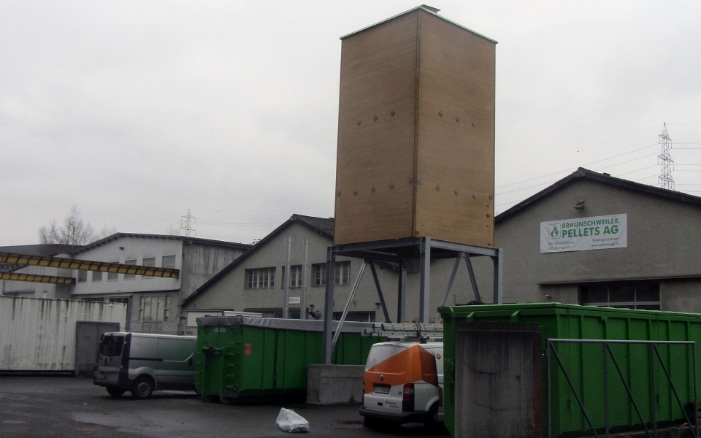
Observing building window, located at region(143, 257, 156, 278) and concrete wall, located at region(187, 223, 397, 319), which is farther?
building window, located at region(143, 257, 156, 278)

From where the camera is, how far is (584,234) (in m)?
28.3

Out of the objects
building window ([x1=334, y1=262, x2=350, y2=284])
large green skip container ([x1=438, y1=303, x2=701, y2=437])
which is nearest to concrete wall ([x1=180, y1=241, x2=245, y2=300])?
building window ([x1=334, y1=262, x2=350, y2=284])

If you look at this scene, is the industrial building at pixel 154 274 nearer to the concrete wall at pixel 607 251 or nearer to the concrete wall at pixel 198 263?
the concrete wall at pixel 198 263

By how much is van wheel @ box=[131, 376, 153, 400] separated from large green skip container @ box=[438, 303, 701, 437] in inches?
513

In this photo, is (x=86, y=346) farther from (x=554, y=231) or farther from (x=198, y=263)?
(x=554, y=231)

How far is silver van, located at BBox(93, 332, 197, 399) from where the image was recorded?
23.0 m

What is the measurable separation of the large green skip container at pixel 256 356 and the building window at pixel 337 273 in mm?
16522

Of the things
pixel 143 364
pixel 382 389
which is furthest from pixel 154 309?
pixel 382 389

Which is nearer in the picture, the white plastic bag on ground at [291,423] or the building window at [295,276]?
the white plastic bag on ground at [291,423]

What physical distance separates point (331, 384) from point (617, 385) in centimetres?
1032

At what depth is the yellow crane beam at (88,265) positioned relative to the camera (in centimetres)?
4266

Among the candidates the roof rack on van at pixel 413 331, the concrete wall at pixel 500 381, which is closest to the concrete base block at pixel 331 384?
the roof rack on van at pixel 413 331

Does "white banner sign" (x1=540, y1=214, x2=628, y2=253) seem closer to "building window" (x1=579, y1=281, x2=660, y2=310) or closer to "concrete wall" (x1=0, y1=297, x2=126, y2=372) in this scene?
"building window" (x1=579, y1=281, x2=660, y2=310)

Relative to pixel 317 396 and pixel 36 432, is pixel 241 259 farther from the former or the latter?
pixel 36 432
